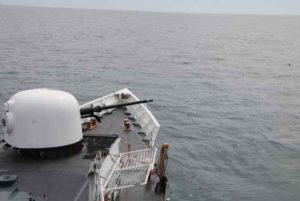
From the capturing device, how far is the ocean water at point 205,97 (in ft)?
72.1

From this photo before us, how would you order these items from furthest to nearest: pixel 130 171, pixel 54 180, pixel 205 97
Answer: pixel 205 97
pixel 130 171
pixel 54 180

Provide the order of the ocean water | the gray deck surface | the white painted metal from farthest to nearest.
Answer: the ocean water
the white painted metal
the gray deck surface

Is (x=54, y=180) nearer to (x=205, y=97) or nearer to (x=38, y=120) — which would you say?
(x=38, y=120)

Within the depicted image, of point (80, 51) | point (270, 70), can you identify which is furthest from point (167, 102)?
point (80, 51)

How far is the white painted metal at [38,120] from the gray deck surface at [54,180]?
58 centimetres

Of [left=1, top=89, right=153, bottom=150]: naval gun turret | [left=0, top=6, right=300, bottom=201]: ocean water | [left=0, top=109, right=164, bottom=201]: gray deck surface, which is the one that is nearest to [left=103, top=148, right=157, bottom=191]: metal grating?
[left=0, top=109, right=164, bottom=201]: gray deck surface

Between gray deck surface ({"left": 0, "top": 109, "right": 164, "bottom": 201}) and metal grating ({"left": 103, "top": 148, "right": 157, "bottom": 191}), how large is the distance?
760 mm

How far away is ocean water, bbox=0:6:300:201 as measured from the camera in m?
22.0

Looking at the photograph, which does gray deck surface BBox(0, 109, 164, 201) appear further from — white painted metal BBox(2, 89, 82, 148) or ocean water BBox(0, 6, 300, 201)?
ocean water BBox(0, 6, 300, 201)

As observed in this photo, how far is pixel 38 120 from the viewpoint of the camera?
12.5 m

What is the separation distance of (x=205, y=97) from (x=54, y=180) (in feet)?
96.5

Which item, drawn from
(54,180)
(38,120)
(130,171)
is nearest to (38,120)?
(38,120)

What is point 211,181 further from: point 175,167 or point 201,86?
point 201,86

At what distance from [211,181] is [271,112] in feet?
49.7
